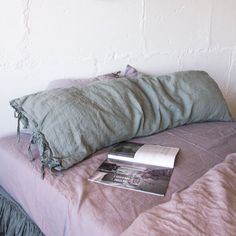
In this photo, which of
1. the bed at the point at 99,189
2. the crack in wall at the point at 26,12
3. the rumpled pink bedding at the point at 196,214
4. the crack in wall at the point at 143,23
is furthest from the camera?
the crack in wall at the point at 143,23

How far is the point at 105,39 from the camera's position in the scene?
1747 millimetres

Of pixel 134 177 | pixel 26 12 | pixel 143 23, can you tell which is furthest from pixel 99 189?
pixel 143 23

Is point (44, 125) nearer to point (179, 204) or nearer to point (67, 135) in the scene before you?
point (67, 135)

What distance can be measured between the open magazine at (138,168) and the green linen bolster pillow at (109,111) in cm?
9

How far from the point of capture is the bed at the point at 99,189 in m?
0.89

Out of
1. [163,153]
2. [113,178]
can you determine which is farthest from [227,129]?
[113,178]

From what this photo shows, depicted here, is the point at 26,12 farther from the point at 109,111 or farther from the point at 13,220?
the point at 13,220

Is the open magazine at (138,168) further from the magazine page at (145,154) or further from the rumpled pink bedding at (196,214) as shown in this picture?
the rumpled pink bedding at (196,214)

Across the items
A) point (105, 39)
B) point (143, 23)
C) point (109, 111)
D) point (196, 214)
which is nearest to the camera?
point (196, 214)

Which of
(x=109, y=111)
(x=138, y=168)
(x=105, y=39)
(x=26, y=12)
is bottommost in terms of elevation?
(x=138, y=168)

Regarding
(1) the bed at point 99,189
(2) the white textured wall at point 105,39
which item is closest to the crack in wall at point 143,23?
(2) the white textured wall at point 105,39

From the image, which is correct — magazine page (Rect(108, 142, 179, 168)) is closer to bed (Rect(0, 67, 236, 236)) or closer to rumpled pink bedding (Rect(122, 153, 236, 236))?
bed (Rect(0, 67, 236, 236))

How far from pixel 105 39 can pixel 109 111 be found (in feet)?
1.89

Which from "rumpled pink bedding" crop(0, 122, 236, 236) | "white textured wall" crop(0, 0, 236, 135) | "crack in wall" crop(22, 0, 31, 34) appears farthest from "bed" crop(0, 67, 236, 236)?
"crack in wall" crop(22, 0, 31, 34)
